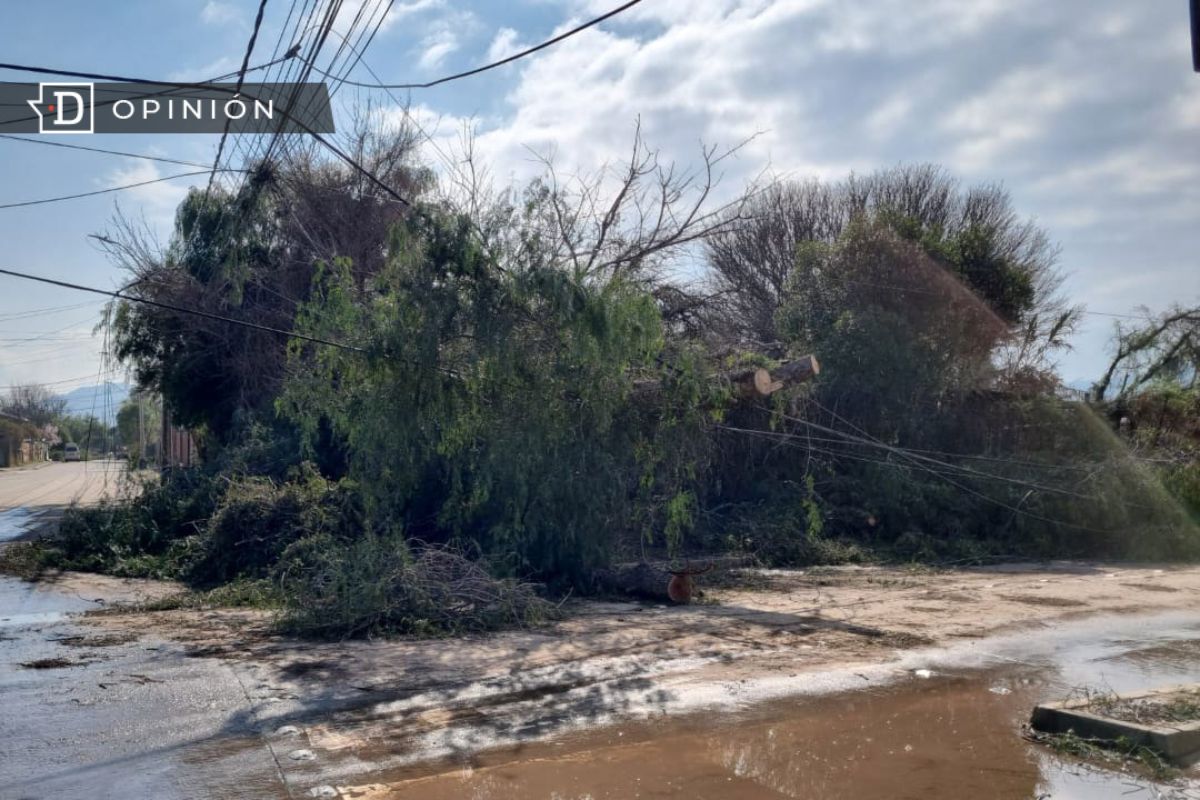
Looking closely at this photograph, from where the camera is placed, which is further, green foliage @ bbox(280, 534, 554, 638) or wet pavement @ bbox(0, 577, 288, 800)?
green foliage @ bbox(280, 534, 554, 638)

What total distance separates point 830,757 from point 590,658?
2965 mm

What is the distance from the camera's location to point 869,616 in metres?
10.8

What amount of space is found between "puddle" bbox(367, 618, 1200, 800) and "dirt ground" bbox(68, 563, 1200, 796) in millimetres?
321

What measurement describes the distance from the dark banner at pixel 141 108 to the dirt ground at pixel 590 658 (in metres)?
6.13

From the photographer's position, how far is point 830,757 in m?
5.99

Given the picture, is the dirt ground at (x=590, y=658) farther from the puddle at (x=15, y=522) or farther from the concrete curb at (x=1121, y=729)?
the puddle at (x=15, y=522)

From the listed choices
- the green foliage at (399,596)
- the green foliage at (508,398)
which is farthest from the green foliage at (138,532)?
the green foliage at (399,596)

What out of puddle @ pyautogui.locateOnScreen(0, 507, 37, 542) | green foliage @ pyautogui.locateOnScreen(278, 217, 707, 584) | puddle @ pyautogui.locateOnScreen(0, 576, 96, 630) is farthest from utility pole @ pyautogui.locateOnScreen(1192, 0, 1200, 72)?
puddle @ pyautogui.locateOnScreen(0, 507, 37, 542)

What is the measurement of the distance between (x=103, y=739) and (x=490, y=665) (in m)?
3.09

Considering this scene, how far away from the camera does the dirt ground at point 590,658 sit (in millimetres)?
6480

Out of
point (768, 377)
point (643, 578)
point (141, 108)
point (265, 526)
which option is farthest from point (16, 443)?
point (768, 377)

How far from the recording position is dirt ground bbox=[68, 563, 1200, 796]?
21.3 feet

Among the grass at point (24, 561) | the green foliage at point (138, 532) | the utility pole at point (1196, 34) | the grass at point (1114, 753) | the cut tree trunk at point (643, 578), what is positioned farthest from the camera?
the green foliage at point (138, 532)

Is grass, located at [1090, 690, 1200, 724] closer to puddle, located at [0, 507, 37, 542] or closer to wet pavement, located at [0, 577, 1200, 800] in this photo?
wet pavement, located at [0, 577, 1200, 800]
